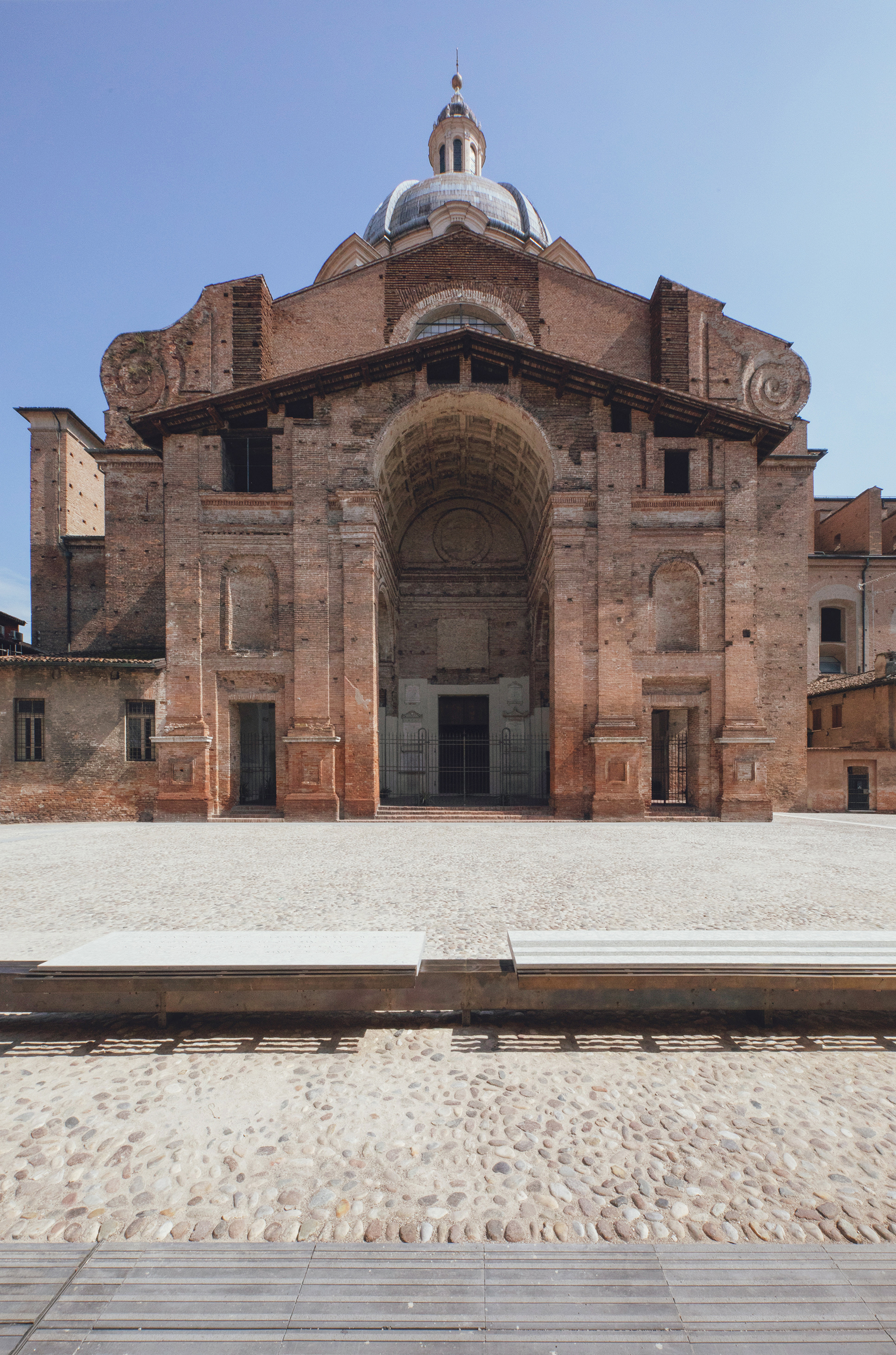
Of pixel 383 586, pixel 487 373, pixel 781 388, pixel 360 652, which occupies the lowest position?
pixel 360 652

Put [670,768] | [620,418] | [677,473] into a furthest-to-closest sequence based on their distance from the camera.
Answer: [670,768] → [677,473] → [620,418]

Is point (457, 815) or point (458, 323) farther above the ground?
point (458, 323)

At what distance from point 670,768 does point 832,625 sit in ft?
40.6

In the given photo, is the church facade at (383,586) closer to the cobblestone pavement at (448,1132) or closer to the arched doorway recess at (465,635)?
the arched doorway recess at (465,635)

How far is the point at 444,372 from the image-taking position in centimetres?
1465

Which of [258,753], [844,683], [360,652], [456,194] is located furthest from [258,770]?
[456,194]

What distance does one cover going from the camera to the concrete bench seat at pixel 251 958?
130 inches

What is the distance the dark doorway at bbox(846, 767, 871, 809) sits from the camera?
17.9 m

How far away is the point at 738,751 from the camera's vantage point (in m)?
13.7

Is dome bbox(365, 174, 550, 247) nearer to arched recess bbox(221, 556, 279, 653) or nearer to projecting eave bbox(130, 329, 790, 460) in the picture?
projecting eave bbox(130, 329, 790, 460)

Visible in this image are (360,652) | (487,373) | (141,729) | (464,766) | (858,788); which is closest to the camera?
(360,652)

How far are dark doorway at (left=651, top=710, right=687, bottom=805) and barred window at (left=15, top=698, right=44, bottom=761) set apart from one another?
1570 centimetres

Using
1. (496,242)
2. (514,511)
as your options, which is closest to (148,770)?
(514,511)

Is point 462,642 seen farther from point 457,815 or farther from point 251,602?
point 251,602
